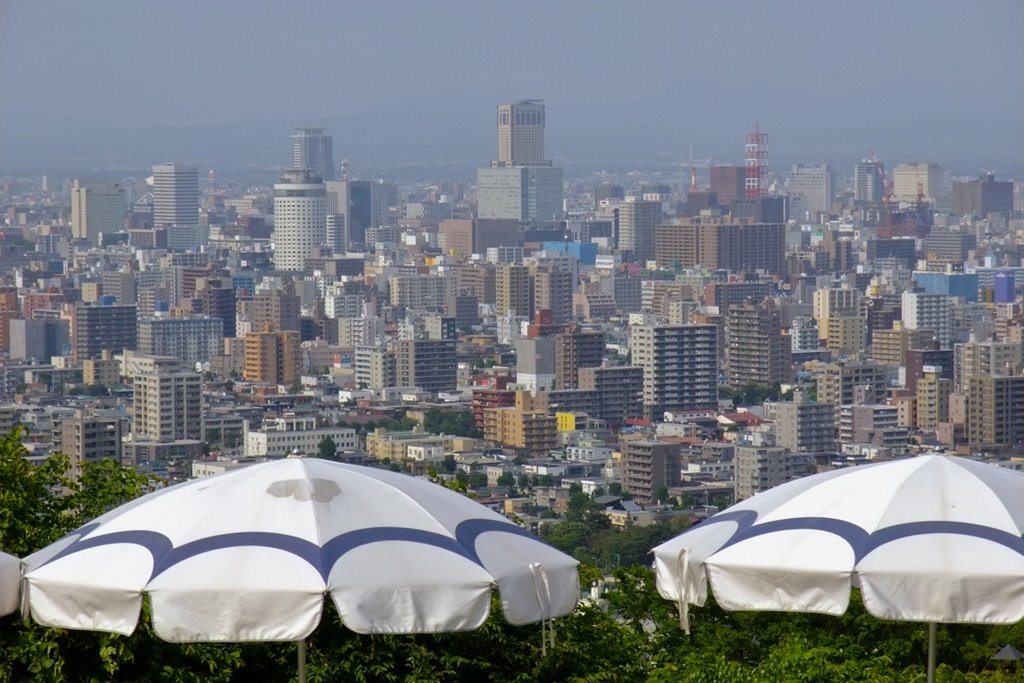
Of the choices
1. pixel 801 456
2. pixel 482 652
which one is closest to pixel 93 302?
pixel 801 456

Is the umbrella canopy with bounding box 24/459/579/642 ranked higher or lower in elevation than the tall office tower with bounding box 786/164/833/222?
higher

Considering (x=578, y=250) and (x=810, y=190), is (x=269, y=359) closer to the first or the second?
(x=578, y=250)

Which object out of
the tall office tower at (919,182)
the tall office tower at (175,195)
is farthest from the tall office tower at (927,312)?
the tall office tower at (175,195)

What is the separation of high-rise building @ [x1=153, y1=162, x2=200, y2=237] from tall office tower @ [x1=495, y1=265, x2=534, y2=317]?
2416cm

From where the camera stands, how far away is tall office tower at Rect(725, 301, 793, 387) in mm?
50531

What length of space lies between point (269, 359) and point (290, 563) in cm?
4826

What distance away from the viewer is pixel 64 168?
89.8 meters

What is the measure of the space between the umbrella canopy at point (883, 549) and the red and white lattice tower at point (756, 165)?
8607cm

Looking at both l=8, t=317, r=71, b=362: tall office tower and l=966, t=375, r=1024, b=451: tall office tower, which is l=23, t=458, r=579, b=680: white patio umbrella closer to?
l=966, t=375, r=1024, b=451: tall office tower

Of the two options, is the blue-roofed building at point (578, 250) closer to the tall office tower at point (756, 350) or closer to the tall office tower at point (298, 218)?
the tall office tower at point (298, 218)

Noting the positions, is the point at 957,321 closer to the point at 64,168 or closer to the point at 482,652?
the point at 64,168

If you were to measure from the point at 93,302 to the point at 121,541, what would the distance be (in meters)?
58.6

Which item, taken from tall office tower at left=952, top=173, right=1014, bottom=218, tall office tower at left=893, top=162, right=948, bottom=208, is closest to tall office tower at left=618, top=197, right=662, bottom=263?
tall office tower at left=952, top=173, right=1014, bottom=218

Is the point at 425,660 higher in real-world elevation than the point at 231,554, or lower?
lower
